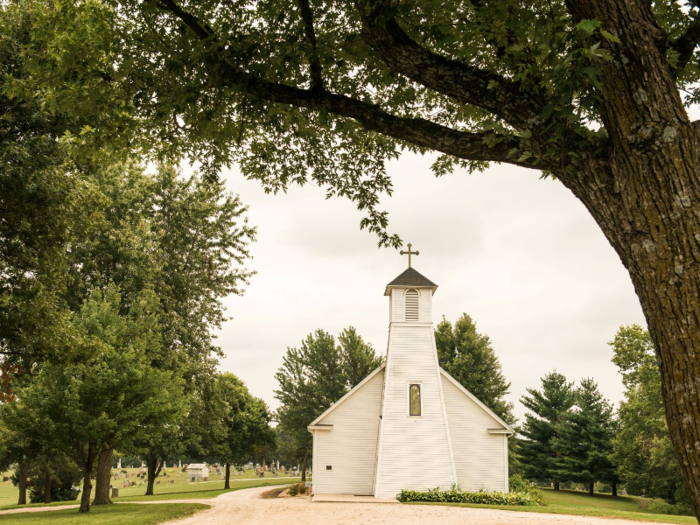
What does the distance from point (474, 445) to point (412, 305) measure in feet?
22.7

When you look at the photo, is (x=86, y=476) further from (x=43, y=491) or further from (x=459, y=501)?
(x=43, y=491)

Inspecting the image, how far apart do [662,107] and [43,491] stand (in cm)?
4255

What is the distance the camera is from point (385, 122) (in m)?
4.42

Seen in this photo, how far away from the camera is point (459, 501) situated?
2081 cm

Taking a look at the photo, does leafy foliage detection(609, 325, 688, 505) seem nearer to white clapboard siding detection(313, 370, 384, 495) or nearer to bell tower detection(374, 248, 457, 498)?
bell tower detection(374, 248, 457, 498)

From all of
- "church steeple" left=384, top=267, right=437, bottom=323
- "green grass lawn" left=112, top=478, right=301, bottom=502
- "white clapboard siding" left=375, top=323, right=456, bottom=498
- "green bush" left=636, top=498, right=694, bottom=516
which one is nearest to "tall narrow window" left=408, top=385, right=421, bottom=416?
"white clapboard siding" left=375, top=323, right=456, bottom=498

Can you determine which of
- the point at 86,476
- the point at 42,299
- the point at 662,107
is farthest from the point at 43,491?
the point at 662,107

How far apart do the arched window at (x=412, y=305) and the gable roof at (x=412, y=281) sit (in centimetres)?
38

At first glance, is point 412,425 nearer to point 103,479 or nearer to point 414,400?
point 414,400

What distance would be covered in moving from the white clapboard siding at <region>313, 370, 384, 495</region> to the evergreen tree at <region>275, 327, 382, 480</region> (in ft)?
56.5

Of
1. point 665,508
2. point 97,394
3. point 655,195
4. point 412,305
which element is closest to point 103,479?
point 97,394

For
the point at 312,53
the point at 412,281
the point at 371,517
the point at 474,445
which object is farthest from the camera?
the point at 412,281

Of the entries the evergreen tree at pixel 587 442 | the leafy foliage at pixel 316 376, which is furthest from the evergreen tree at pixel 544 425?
the leafy foliage at pixel 316 376

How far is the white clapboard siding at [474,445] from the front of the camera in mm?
23656
